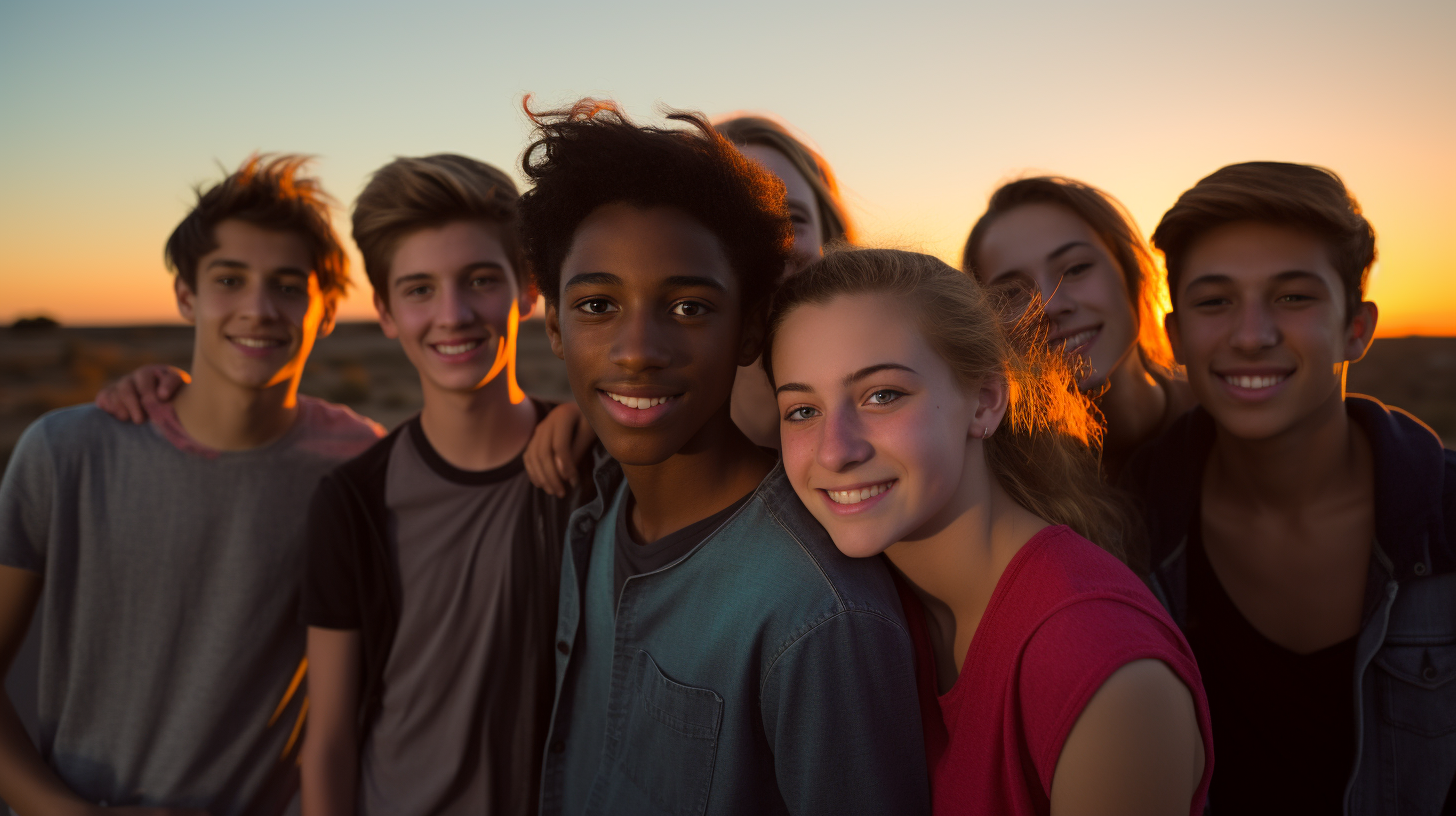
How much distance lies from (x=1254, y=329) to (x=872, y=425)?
5.31ft

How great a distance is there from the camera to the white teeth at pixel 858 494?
192 cm

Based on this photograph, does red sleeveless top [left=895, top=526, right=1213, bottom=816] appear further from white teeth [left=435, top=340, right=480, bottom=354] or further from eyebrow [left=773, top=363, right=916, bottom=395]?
white teeth [left=435, top=340, right=480, bottom=354]

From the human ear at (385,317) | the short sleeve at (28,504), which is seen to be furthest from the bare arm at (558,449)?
the short sleeve at (28,504)

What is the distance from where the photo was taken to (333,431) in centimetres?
349

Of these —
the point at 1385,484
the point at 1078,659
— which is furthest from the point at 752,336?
the point at 1385,484

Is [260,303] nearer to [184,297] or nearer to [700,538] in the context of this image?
[184,297]

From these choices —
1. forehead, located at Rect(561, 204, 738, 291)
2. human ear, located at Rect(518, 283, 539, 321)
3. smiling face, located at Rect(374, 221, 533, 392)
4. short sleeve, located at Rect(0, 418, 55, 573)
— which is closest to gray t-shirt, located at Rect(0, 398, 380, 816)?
short sleeve, located at Rect(0, 418, 55, 573)

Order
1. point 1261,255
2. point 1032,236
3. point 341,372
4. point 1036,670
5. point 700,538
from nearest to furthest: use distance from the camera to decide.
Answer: point 1036,670, point 700,538, point 1261,255, point 1032,236, point 341,372

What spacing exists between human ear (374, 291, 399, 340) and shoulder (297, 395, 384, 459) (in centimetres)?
48

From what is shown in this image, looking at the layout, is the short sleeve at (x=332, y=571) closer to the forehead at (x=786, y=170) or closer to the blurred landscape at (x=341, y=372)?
the forehead at (x=786, y=170)

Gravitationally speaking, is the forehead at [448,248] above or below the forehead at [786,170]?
below

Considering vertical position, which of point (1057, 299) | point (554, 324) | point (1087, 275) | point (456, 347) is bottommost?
point (456, 347)

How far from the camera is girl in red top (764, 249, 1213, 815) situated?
159 centimetres

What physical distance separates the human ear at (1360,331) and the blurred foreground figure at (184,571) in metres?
3.89
